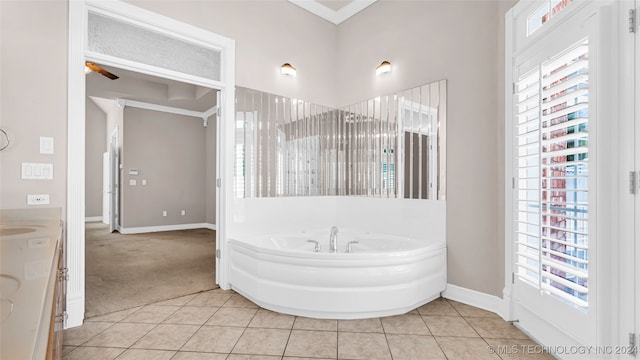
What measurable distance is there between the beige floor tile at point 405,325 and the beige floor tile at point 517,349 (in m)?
0.42

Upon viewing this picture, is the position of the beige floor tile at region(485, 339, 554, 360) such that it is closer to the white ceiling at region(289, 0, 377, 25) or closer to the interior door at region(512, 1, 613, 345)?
the interior door at region(512, 1, 613, 345)

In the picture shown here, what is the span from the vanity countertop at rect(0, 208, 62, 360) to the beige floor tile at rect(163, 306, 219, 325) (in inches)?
53.6

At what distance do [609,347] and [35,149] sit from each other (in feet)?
11.7

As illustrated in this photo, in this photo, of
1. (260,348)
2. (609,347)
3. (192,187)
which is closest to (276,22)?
(260,348)

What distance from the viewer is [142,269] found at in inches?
148

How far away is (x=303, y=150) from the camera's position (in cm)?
380

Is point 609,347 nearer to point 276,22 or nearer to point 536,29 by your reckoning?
point 536,29

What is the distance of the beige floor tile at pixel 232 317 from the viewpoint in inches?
91.9

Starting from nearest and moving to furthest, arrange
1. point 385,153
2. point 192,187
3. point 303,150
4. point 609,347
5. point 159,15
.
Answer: point 609,347 → point 159,15 → point 385,153 → point 303,150 → point 192,187

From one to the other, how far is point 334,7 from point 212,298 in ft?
11.6

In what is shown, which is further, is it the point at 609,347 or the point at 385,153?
the point at 385,153

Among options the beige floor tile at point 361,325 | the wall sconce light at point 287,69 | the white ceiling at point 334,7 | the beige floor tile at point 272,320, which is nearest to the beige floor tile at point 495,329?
the beige floor tile at point 361,325

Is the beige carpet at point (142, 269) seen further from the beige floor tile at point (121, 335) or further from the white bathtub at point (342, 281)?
the white bathtub at point (342, 281)

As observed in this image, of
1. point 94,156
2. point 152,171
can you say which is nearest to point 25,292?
point 152,171
